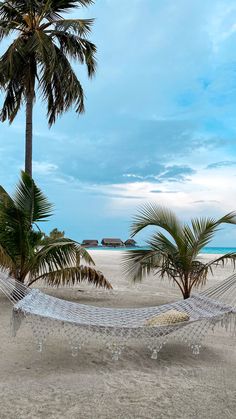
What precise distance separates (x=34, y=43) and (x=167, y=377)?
694 centimetres

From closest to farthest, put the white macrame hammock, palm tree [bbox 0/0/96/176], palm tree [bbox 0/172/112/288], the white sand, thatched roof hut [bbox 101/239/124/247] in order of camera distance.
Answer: the white sand → the white macrame hammock → palm tree [bbox 0/172/112/288] → palm tree [bbox 0/0/96/176] → thatched roof hut [bbox 101/239/124/247]

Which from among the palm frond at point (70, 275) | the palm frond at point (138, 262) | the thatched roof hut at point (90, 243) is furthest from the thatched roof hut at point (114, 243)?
the palm frond at point (138, 262)

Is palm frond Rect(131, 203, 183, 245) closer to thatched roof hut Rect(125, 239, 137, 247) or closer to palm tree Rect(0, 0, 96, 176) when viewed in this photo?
palm tree Rect(0, 0, 96, 176)

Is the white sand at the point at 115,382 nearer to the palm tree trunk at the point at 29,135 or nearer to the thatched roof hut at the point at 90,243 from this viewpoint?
the palm tree trunk at the point at 29,135

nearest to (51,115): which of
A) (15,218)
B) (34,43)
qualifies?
(34,43)

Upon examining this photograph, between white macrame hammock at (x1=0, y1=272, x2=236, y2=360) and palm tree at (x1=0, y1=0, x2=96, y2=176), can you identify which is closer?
white macrame hammock at (x1=0, y1=272, x2=236, y2=360)

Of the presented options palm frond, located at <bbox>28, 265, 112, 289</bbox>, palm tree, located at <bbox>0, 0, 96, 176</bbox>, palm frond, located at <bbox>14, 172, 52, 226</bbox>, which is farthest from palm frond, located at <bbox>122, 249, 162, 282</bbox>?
palm tree, located at <bbox>0, 0, 96, 176</bbox>

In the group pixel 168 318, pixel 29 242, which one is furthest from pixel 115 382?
pixel 29 242

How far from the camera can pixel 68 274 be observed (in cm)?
571

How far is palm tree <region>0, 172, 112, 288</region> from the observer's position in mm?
5477

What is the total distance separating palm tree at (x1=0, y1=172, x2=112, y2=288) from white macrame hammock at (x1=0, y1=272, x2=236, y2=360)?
5.94 feet

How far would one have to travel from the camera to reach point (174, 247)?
561cm

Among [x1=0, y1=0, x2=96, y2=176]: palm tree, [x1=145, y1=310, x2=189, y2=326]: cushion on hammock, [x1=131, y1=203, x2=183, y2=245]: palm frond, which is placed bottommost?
[x1=145, y1=310, x2=189, y2=326]: cushion on hammock

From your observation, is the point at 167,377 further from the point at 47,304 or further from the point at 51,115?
the point at 51,115
